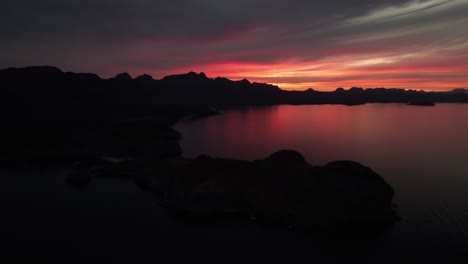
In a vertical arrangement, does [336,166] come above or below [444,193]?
above

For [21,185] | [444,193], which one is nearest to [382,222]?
[444,193]

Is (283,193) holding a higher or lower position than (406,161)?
higher

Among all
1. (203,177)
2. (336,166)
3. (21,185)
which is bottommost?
(21,185)

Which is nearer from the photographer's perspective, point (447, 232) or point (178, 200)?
point (447, 232)

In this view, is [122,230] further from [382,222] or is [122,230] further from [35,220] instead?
[382,222]

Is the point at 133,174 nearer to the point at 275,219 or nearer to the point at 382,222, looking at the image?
the point at 275,219

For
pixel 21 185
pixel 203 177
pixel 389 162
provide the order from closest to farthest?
1. pixel 203 177
2. pixel 21 185
3. pixel 389 162

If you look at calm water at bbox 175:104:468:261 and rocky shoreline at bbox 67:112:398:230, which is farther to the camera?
rocky shoreline at bbox 67:112:398:230

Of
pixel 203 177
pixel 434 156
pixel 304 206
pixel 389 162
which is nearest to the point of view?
pixel 304 206

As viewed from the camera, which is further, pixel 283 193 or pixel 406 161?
pixel 406 161

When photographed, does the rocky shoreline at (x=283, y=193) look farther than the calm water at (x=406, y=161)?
Yes
